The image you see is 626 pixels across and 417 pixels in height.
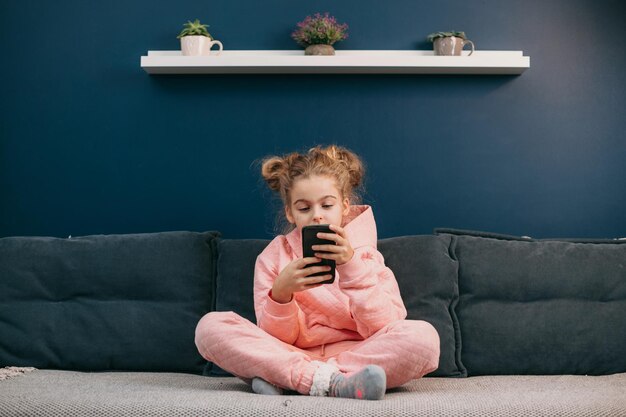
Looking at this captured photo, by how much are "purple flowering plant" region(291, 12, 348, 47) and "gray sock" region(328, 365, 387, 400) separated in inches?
57.8

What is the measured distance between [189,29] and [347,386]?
1.62 m

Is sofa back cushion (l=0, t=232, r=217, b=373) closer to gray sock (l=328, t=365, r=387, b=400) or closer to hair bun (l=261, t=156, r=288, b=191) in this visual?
hair bun (l=261, t=156, r=288, b=191)

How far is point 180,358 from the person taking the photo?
8.45 ft

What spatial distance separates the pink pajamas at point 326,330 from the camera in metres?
2.05

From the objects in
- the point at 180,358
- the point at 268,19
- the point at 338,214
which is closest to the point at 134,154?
the point at 268,19

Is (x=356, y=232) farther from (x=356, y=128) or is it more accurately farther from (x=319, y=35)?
(x=319, y=35)

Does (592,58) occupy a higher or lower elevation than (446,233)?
higher

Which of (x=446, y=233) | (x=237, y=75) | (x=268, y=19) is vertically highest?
(x=268, y=19)

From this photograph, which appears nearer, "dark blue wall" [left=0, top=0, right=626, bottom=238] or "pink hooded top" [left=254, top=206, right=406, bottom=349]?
"pink hooded top" [left=254, top=206, right=406, bottom=349]

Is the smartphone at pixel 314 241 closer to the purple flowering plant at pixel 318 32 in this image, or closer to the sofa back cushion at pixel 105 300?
the sofa back cushion at pixel 105 300

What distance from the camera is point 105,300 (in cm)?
267

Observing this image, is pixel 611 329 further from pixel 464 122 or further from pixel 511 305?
pixel 464 122

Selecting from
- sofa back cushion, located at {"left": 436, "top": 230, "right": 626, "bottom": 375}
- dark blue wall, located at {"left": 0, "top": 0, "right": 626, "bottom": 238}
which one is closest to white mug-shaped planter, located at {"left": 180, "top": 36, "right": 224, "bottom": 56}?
dark blue wall, located at {"left": 0, "top": 0, "right": 626, "bottom": 238}

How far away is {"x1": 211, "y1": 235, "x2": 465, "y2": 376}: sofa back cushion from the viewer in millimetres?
2545
